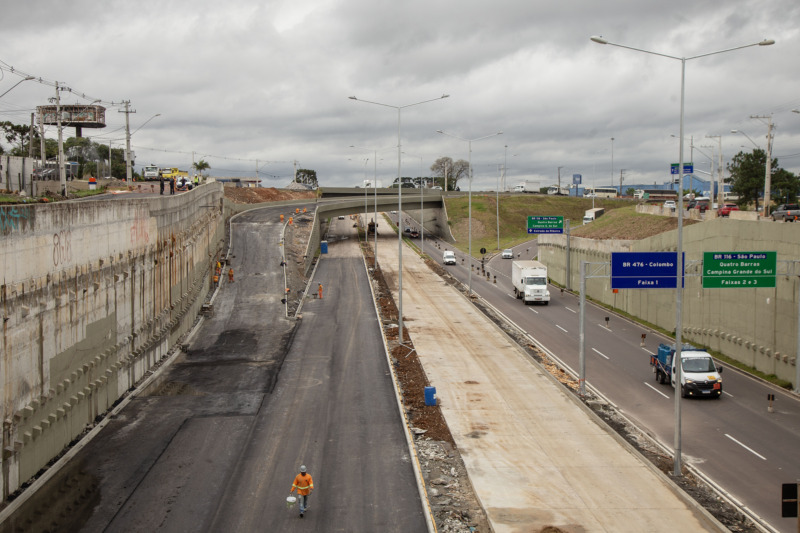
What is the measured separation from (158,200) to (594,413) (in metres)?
28.1

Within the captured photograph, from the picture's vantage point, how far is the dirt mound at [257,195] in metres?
113

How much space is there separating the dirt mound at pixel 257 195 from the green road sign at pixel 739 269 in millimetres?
87756

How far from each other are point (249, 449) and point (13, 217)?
11267 mm

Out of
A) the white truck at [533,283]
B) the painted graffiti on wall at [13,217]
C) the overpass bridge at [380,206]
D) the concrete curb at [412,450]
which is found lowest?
the concrete curb at [412,450]

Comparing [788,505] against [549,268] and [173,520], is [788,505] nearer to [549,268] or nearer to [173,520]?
[173,520]

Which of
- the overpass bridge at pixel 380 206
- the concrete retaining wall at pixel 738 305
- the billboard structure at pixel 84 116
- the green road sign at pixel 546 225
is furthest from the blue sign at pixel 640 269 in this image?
the billboard structure at pixel 84 116

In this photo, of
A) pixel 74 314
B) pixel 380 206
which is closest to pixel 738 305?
pixel 74 314

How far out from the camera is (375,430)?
85.9 ft

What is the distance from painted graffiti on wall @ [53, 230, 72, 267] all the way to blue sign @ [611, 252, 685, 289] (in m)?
23.7

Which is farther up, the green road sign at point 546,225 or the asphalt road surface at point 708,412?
the green road sign at point 546,225

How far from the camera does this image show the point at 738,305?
36844mm

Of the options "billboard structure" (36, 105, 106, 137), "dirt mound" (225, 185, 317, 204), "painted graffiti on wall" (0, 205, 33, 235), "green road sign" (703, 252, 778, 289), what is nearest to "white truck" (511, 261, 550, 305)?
"green road sign" (703, 252, 778, 289)

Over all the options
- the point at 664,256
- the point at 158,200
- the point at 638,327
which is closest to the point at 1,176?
the point at 158,200

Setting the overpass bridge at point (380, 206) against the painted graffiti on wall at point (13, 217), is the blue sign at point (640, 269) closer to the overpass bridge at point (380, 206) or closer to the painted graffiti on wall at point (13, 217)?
the painted graffiti on wall at point (13, 217)
